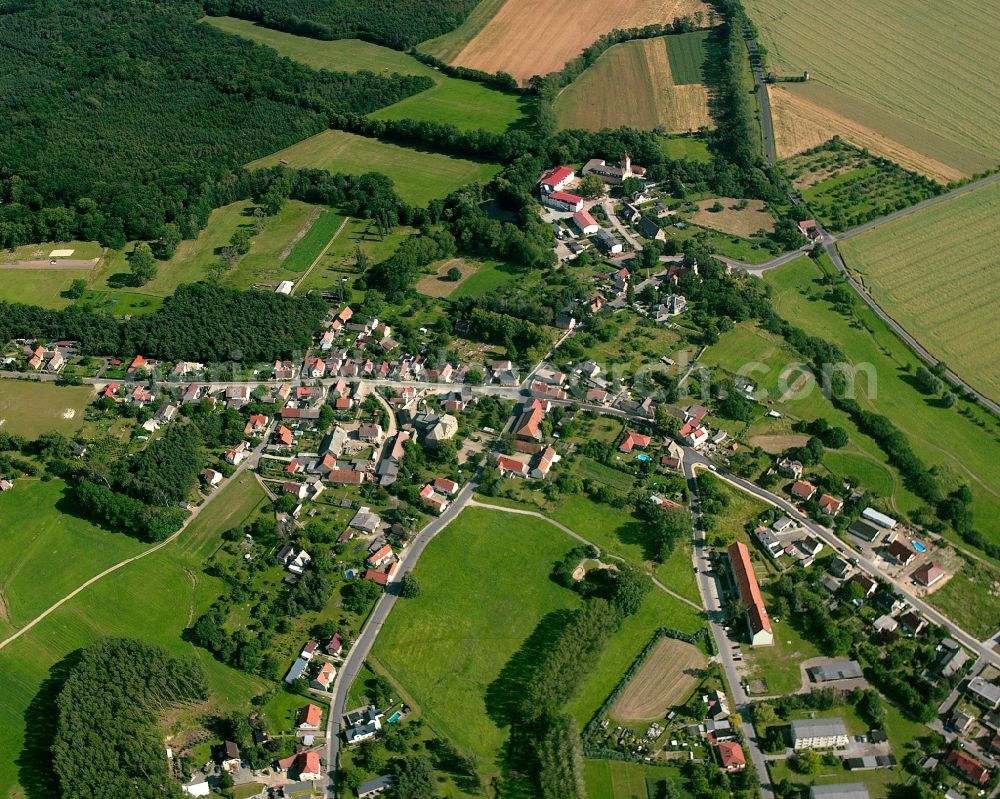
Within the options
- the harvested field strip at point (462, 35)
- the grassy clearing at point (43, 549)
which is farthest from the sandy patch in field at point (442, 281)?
the harvested field strip at point (462, 35)

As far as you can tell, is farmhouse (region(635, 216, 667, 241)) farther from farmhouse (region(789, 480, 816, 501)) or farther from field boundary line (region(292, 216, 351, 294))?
farmhouse (region(789, 480, 816, 501))

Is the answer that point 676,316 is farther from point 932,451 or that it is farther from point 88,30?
point 88,30

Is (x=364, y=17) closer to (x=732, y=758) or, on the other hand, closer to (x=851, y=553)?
(x=851, y=553)

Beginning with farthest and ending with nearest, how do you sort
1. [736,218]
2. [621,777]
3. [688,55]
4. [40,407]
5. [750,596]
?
[688,55], [736,218], [40,407], [750,596], [621,777]

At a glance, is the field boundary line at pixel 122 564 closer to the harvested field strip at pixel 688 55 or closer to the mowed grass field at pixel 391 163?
Result: the mowed grass field at pixel 391 163

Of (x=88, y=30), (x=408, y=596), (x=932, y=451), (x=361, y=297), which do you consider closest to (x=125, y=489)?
(x=408, y=596)

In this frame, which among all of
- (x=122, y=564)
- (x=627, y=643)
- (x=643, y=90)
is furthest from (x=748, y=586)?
(x=643, y=90)

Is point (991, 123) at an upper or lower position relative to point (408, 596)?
upper
